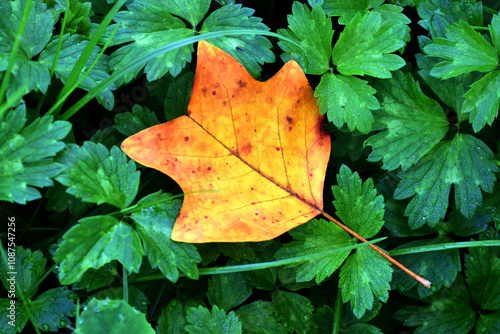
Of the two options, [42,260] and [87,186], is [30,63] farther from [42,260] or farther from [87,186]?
[42,260]

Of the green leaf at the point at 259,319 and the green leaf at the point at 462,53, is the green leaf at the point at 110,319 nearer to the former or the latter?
the green leaf at the point at 259,319

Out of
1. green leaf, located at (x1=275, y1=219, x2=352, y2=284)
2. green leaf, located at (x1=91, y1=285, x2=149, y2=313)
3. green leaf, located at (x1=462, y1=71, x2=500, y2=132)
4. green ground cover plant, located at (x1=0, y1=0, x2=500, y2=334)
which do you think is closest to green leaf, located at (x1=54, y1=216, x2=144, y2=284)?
green ground cover plant, located at (x1=0, y1=0, x2=500, y2=334)

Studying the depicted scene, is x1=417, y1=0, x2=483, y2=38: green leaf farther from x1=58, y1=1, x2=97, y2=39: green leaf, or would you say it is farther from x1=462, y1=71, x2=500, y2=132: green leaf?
x1=58, y1=1, x2=97, y2=39: green leaf

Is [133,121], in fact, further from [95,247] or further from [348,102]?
[348,102]

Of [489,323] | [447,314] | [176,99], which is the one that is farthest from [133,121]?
[489,323]

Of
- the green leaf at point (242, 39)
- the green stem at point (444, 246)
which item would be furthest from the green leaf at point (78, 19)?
the green stem at point (444, 246)

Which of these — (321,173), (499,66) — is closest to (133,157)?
(321,173)

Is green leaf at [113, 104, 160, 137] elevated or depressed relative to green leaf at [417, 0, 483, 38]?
depressed

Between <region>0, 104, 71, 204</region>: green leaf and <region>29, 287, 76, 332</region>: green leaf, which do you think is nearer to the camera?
<region>0, 104, 71, 204</region>: green leaf
